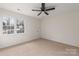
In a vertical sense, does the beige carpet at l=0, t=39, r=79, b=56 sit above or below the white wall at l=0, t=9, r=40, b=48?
below

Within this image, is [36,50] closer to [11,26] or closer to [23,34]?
[23,34]

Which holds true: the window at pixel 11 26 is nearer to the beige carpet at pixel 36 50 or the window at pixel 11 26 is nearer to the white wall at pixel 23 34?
the white wall at pixel 23 34

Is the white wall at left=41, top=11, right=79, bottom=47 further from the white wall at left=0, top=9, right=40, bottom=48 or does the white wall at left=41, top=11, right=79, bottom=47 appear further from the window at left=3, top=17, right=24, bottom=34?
the window at left=3, top=17, right=24, bottom=34

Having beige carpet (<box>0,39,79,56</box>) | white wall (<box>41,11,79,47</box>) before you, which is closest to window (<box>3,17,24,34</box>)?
beige carpet (<box>0,39,79,56</box>)

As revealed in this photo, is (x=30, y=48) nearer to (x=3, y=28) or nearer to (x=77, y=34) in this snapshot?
(x=3, y=28)

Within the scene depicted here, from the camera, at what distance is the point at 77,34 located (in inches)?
99.8

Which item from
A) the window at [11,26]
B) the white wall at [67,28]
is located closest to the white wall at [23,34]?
the window at [11,26]

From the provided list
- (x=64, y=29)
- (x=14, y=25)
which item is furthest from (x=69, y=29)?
(x=14, y=25)

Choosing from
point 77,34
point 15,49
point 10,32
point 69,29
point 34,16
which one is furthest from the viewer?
point 69,29

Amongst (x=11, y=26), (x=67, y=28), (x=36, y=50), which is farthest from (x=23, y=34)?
(x=67, y=28)

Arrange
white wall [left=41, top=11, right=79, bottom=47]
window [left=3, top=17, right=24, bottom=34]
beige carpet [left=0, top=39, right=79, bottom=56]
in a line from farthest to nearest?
white wall [left=41, top=11, right=79, bottom=47]
beige carpet [left=0, top=39, right=79, bottom=56]
window [left=3, top=17, right=24, bottom=34]

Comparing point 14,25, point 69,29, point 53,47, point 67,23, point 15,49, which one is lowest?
point 53,47

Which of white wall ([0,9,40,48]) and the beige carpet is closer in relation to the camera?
white wall ([0,9,40,48])

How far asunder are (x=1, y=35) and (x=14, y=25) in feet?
0.80
